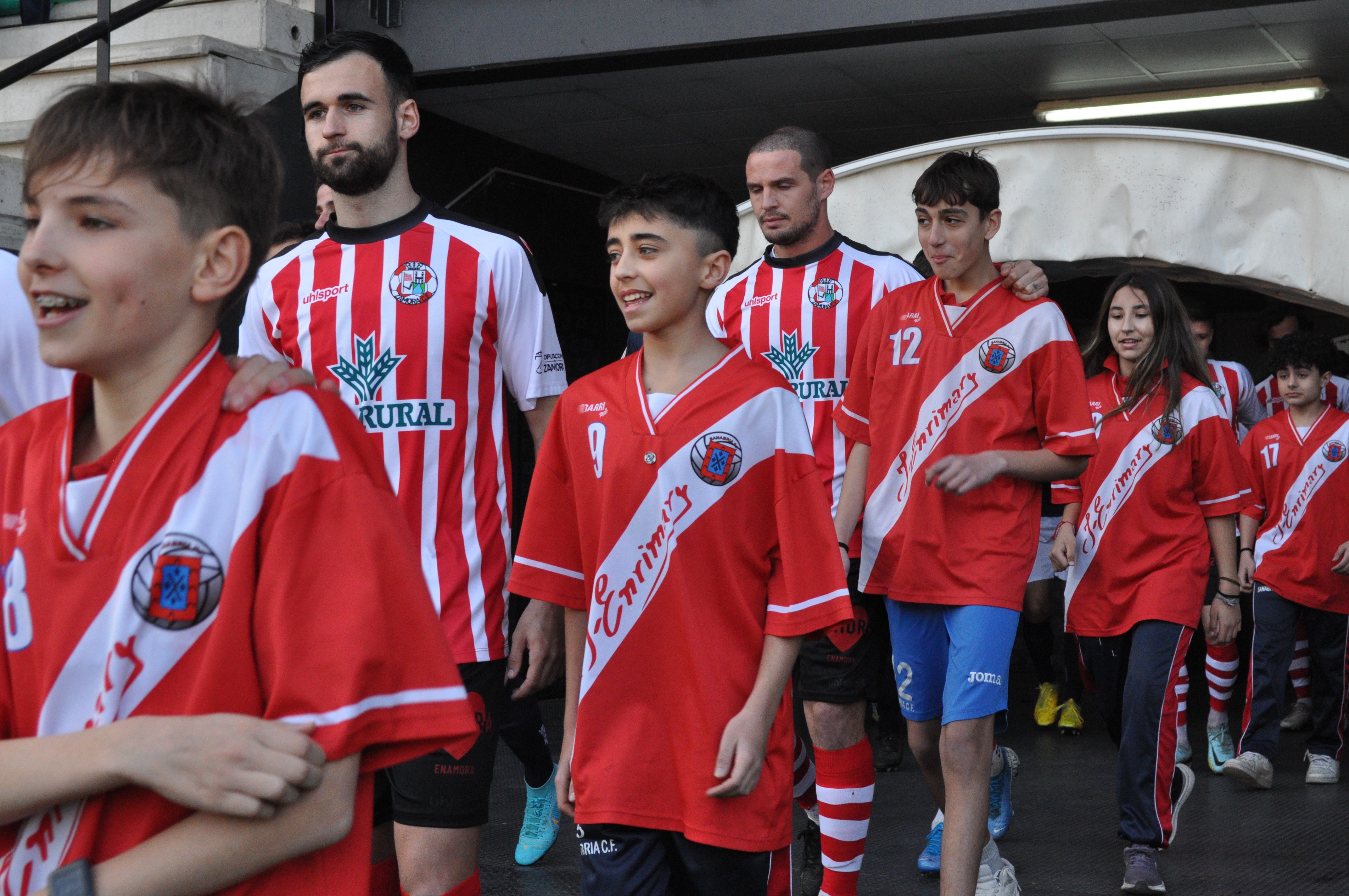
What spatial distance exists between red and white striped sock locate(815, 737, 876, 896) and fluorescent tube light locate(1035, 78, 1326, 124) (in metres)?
6.81

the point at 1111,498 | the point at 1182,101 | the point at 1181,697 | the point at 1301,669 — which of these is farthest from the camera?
the point at 1182,101

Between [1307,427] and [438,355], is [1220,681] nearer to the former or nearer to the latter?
[1307,427]

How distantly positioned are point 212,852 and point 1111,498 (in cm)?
422

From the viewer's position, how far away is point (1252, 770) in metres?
6.21

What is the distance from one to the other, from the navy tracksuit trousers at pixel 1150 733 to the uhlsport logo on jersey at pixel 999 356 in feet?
4.17

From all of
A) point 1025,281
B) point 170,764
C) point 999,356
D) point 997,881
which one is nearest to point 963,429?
point 999,356

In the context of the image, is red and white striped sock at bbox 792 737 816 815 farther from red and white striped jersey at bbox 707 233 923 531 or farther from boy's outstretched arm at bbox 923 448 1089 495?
boy's outstretched arm at bbox 923 448 1089 495

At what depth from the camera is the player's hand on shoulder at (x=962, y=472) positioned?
365 cm

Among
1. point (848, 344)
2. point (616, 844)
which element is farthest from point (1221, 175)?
point (616, 844)

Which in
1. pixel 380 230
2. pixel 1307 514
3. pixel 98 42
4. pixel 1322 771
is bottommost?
pixel 1322 771

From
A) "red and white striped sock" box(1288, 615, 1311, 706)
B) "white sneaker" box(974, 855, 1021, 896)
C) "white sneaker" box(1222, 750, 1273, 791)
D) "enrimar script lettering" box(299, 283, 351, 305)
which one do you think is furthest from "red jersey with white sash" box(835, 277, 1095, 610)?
"red and white striped sock" box(1288, 615, 1311, 706)

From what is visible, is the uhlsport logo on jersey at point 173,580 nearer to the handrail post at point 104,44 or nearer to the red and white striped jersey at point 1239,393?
the handrail post at point 104,44

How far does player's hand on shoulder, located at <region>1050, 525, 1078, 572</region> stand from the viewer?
4965 millimetres

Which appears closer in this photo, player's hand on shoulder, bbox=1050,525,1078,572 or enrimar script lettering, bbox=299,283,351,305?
enrimar script lettering, bbox=299,283,351,305
